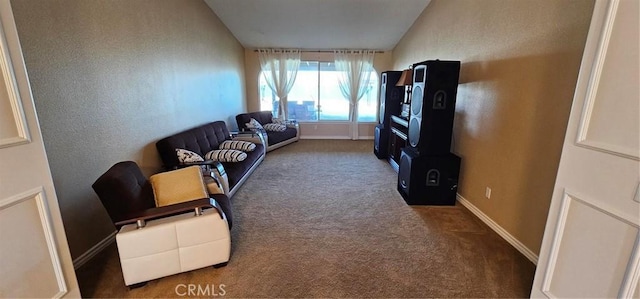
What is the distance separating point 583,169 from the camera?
49.4 inches

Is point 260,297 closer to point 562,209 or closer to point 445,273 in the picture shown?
point 445,273

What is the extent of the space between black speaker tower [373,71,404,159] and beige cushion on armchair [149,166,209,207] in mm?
3618

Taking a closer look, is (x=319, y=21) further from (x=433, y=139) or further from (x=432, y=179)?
(x=432, y=179)

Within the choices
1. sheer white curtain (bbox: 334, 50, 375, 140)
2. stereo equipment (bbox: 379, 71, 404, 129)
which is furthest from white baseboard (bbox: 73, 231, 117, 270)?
sheer white curtain (bbox: 334, 50, 375, 140)

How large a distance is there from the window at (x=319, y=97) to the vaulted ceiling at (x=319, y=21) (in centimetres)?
70

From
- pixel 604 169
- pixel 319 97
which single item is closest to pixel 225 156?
pixel 604 169

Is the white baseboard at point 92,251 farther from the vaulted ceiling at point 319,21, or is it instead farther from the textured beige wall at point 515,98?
the vaulted ceiling at point 319,21

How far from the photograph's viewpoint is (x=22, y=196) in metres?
1.28

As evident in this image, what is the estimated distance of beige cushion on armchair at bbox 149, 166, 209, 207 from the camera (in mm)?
2080

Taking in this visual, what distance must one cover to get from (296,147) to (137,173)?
4.08 metres

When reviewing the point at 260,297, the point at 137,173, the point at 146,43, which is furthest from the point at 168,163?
the point at 260,297

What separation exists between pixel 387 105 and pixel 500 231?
117 inches

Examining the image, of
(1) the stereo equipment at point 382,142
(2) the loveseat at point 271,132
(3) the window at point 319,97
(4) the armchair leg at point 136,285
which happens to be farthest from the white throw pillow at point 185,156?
(3) the window at point 319,97

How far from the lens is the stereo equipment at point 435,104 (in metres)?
2.86
